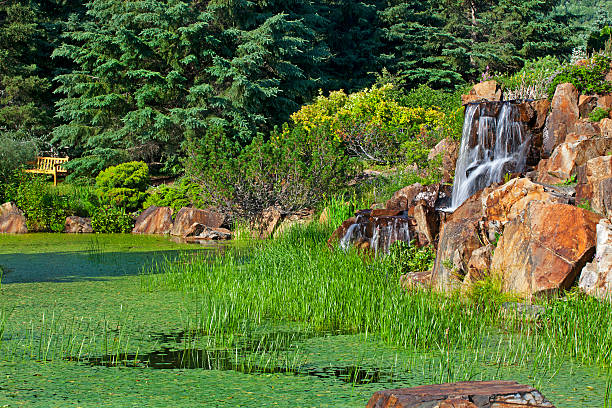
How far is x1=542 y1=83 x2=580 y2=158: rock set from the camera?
1132 centimetres

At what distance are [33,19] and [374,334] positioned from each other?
23.1m

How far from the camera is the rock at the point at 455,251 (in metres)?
7.61

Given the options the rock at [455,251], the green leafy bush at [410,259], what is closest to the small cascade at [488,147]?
the green leafy bush at [410,259]

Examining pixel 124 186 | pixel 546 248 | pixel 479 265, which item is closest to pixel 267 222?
pixel 124 186

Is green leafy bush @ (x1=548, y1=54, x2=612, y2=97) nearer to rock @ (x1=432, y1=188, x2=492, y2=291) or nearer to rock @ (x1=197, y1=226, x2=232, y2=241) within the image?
rock @ (x1=432, y1=188, x2=492, y2=291)

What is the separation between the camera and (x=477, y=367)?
498 cm

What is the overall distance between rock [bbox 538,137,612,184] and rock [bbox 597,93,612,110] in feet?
5.66

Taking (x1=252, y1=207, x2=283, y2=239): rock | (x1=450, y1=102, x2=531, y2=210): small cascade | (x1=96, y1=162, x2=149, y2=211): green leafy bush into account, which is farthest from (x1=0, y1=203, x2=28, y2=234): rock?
(x1=450, y1=102, x2=531, y2=210): small cascade

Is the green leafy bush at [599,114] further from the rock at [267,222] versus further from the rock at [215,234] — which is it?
the rock at [215,234]

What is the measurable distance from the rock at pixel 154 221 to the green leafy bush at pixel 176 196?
0.71m

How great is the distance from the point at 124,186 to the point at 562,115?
11.7m

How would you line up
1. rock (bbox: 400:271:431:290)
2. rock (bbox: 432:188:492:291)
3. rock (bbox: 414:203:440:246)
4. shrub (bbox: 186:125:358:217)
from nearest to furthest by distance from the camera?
rock (bbox: 432:188:492:291), rock (bbox: 400:271:431:290), rock (bbox: 414:203:440:246), shrub (bbox: 186:125:358:217)

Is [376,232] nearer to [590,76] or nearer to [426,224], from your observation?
[426,224]

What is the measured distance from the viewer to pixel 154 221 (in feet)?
55.5
